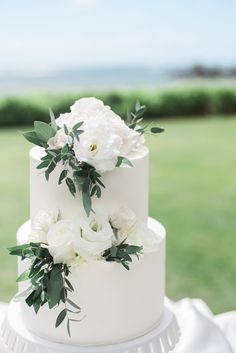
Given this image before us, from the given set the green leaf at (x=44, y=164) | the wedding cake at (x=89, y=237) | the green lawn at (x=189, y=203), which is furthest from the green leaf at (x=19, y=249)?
the green lawn at (x=189, y=203)

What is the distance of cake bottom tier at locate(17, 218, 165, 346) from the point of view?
1870mm

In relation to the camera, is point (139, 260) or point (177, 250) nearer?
point (139, 260)

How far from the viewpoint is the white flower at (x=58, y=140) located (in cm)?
183

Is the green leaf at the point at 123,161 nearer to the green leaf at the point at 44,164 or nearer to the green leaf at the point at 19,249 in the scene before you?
the green leaf at the point at 44,164

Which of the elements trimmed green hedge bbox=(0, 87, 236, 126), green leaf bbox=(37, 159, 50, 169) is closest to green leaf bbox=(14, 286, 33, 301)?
green leaf bbox=(37, 159, 50, 169)

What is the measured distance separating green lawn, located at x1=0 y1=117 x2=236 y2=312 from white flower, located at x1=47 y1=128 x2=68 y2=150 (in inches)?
88.5

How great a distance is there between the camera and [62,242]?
70.4 inches

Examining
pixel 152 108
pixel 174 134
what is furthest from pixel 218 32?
pixel 174 134

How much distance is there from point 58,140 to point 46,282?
0.38 meters

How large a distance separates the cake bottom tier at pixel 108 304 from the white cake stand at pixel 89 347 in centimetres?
2

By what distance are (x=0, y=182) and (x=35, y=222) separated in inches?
187

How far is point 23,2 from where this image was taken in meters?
11.3

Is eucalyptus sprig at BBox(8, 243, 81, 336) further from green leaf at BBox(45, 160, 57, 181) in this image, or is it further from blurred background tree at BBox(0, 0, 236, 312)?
blurred background tree at BBox(0, 0, 236, 312)

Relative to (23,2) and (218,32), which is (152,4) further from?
(23,2)
